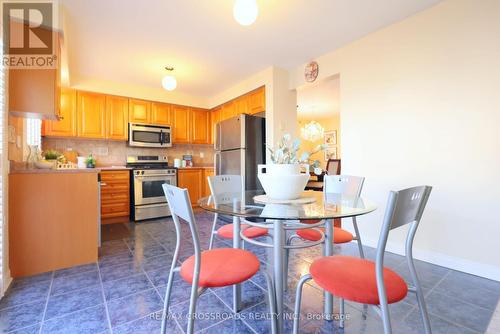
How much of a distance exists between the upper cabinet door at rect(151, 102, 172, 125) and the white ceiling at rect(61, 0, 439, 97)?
2.79ft

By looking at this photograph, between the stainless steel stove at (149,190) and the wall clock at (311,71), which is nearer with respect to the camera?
the wall clock at (311,71)


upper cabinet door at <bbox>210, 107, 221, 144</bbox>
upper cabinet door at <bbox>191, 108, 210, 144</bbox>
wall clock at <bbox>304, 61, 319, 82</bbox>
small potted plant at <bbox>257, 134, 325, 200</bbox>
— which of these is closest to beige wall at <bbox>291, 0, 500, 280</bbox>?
wall clock at <bbox>304, 61, 319, 82</bbox>

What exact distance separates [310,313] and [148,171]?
11.2 feet

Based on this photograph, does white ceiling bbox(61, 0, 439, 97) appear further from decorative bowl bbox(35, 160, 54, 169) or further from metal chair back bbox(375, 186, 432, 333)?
metal chair back bbox(375, 186, 432, 333)

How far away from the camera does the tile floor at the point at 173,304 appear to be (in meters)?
1.35

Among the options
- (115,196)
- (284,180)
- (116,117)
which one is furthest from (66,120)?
(284,180)

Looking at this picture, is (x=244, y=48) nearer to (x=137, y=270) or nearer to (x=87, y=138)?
(x=137, y=270)

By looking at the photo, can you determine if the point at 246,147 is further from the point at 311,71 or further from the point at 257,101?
the point at 311,71

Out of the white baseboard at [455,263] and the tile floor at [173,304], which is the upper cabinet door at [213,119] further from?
the white baseboard at [455,263]

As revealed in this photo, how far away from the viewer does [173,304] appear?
1.58 m

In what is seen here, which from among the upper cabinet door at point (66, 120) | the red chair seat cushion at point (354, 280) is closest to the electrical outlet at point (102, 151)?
the upper cabinet door at point (66, 120)

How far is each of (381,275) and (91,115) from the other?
454cm

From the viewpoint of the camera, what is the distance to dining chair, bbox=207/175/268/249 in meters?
1.74

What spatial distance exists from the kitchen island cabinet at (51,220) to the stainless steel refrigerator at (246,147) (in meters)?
1.93
